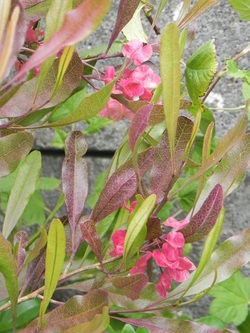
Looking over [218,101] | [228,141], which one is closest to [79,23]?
[228,141]

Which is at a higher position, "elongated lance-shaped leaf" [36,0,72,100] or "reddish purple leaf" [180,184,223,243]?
"elongated lance-shaped leaf" [36,0,72,100]

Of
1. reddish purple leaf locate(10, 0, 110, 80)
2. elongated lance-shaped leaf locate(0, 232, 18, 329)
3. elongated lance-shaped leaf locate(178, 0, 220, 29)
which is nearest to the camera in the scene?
reddish purple leaf locate(10, 0, 110, 80)

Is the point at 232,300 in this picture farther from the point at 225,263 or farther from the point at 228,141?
the point at 228,141

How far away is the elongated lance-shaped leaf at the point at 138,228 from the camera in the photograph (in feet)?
1.36

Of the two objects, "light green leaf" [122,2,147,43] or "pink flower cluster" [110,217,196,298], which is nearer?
"pink flower cluster" [110,217,196,298]

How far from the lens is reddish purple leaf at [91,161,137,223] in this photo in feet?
1.61

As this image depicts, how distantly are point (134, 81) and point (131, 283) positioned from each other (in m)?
0.18

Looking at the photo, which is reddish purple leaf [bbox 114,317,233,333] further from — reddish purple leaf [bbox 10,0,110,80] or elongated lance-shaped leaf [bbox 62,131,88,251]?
reddish purple leaf [bbox 10,0,110,80]

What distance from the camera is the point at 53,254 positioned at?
1.33 ft

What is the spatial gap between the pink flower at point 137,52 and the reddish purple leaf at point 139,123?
113 millimetres

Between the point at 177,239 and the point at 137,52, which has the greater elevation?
the point at 137,52

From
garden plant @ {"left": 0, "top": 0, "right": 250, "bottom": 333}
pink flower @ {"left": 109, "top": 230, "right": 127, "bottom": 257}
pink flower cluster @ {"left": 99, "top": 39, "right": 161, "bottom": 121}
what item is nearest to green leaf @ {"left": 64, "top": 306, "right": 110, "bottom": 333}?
garden plant @ {"left": 0, "top": 0, "right": 250, "bottom": 333}

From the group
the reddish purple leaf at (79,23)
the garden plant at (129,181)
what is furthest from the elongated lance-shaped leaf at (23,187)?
the reddish purple leaf at (79,23)

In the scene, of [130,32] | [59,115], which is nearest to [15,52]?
[130,32]
